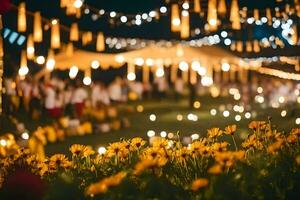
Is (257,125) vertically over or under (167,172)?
over

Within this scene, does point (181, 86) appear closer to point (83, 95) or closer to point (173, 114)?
point (173, 114)

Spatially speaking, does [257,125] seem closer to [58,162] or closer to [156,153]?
[156,153]

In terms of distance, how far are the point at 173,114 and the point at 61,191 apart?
54.4 feet

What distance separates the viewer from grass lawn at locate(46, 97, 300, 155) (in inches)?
552

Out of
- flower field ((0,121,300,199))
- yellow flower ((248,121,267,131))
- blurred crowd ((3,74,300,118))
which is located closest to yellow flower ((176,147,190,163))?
flower field ((0,121,300,199))

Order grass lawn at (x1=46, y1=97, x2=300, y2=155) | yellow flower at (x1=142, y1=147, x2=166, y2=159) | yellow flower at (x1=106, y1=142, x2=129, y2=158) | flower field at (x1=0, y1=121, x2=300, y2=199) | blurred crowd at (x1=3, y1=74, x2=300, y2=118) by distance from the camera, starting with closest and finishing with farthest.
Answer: flower field at (x1=0, y1=121, x2=300, y2=199), yellow flower at (x1=142, y1=147, x2=166, y2=159), yellow flower at (x1=106, y1=142, x2=129, y2=158), grass lawn at (x1=46, y1=97, x2=300, y2=155), blurred crowd at (x1=3, y1=74, x2=300, y2=118)

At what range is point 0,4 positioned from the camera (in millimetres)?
4570

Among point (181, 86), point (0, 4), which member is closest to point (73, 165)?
point (0, 4)

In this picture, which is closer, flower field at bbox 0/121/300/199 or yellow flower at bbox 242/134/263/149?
flower field at bbox 0/121/300/199

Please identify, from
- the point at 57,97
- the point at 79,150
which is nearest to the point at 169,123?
the point at 57,97

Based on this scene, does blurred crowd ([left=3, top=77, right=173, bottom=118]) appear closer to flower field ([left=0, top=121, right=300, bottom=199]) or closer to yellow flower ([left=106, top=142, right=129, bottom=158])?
flower field ([left=0, top=121, right=300, bottom=199])

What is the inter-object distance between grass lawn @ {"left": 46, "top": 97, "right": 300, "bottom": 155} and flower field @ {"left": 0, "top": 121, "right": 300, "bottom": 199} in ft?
21.2

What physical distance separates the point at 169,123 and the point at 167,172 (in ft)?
42.2

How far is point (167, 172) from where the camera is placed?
4.88 m
